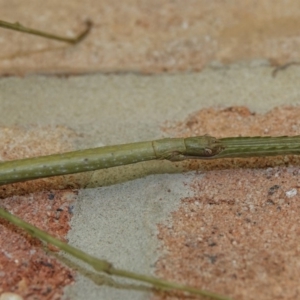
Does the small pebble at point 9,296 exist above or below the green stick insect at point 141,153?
below

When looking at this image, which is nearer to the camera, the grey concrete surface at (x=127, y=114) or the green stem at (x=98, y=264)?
the green stem at (x=98, y=264)

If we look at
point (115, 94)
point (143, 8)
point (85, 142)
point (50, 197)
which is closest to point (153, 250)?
point (50, 197)

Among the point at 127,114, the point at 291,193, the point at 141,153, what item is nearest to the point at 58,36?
the point at 127,114

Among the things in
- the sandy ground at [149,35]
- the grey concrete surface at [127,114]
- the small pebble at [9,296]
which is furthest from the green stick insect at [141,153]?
the sandy ground at [149,35]

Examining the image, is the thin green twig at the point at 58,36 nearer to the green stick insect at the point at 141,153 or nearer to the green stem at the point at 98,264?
the green stick insect at the point at 141,153

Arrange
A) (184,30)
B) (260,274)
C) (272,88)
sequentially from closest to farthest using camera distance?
(260,274) → (272,88) → (184,30)

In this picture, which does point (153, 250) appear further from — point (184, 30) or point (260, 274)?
point (184, 30)

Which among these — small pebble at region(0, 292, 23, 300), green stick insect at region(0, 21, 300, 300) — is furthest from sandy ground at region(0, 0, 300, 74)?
small pebble at region(0, 292, 23, 300)

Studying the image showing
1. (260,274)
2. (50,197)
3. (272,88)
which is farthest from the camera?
(272,88)
